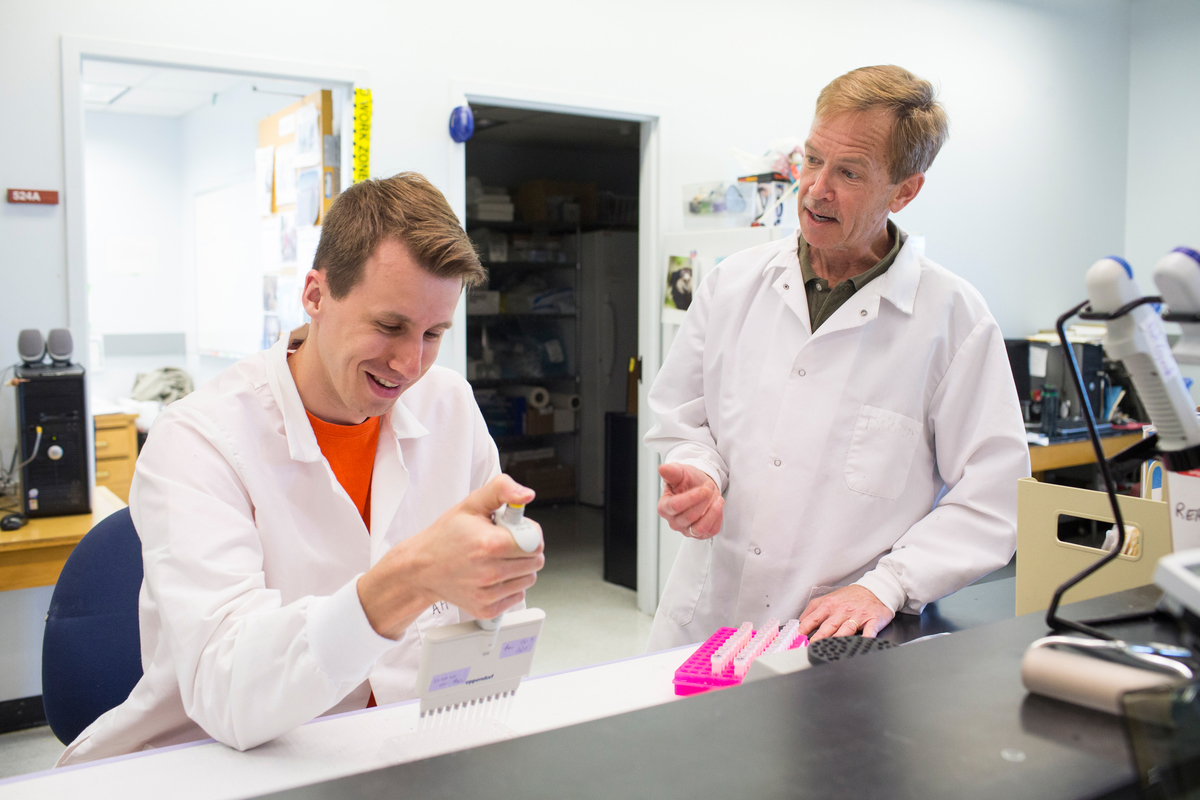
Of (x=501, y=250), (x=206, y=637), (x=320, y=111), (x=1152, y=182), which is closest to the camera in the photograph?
(x=206, y=637)

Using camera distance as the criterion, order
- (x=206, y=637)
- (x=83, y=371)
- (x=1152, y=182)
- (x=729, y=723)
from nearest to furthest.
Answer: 1. (x=729, y=723)
2. (x=206, y=637)
3. (x=83, y=371)
4. (x=1152, y=182)

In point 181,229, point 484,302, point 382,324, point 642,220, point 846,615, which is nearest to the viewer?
point 382,324

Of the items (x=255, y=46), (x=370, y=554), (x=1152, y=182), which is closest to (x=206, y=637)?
(x=370, y=554)

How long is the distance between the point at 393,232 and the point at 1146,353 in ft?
2.88

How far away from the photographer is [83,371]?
118 inches

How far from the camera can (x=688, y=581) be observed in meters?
1.77

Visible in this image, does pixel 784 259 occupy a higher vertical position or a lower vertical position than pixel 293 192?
lower

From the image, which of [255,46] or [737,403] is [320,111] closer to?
[255,46]

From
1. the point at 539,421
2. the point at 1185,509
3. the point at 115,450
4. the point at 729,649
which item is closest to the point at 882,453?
the point at 729,649

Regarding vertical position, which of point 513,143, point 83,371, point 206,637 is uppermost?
point 513,143

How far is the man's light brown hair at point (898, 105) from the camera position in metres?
1.58

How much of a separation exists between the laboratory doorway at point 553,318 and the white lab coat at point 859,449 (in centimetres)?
439

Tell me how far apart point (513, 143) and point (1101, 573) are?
249 inches

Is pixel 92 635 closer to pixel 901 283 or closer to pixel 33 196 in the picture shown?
pixel 901 283
